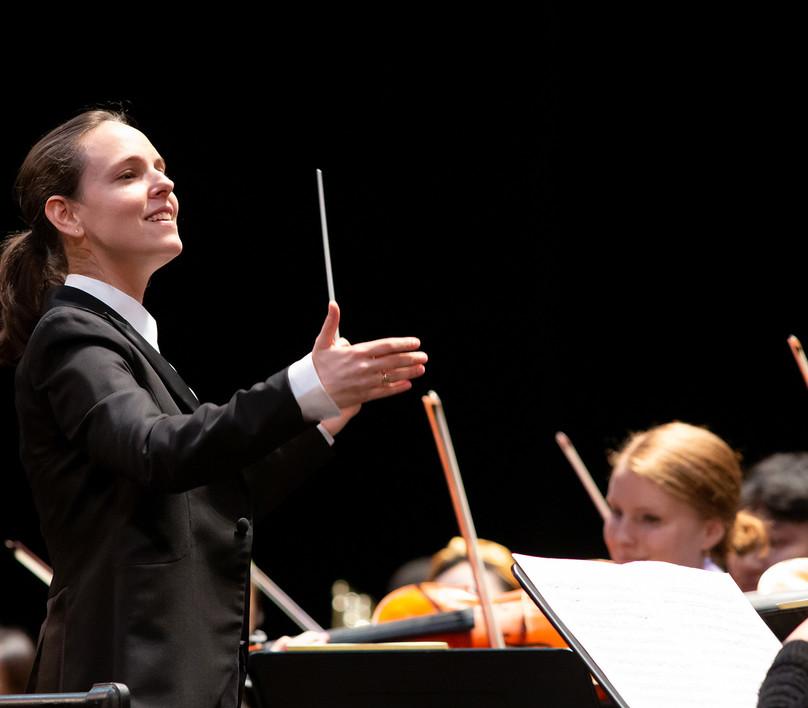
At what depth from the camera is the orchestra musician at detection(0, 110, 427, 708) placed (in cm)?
126

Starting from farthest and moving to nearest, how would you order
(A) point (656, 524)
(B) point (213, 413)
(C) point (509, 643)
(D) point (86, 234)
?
1. (A) point (656, 524)
2. (C) point (509, 643)
3. (D) point (86, 234)
4. (B) point (213, 413)

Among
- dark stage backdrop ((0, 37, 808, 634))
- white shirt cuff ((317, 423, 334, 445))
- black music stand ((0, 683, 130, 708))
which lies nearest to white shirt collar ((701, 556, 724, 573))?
white shirt cuff ((317, 423, 334, 445))

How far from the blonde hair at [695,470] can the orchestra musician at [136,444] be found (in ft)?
4.24

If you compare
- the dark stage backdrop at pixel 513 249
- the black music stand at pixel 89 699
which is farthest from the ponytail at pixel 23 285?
the dark stage backdrop at pixel 513 249

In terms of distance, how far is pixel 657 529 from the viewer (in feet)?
8.61

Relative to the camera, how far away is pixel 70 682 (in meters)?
1.29

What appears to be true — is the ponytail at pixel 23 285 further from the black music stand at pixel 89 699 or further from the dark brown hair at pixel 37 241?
the black music stand at pixel 89 699

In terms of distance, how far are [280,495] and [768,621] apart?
66 cm

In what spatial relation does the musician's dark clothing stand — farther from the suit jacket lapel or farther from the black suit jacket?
the suit jacket lapel

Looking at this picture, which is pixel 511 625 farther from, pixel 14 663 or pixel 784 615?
pixel 14 663

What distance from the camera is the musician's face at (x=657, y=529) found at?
8.57ft

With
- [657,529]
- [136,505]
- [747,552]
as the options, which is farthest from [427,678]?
[747,552]

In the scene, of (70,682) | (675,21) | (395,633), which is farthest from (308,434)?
(675,21)

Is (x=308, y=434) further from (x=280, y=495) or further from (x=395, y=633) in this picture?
(x=395, y=633)
